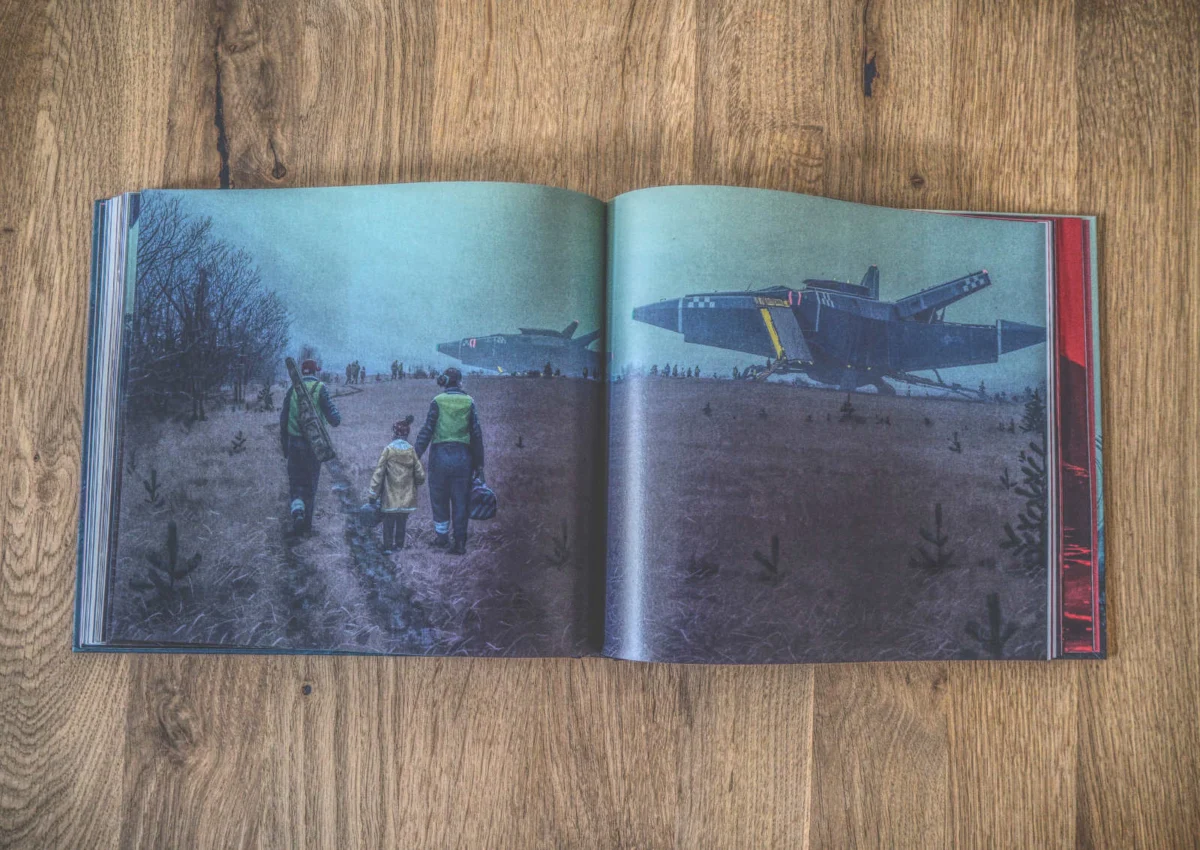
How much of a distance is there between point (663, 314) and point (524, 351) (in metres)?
0.09

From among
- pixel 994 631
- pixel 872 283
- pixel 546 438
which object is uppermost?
pixel 872 283

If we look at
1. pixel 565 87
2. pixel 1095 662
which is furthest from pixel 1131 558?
pixel 565 87

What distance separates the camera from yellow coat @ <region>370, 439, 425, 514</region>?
1.58ft

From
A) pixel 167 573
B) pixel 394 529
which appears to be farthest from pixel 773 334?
pixel 167 573

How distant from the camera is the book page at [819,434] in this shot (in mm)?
478

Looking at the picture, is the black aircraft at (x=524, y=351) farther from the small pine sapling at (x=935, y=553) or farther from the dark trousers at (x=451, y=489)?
the small pine sapling at (x=935, y=553)

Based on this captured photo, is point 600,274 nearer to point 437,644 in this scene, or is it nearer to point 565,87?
point 565,87

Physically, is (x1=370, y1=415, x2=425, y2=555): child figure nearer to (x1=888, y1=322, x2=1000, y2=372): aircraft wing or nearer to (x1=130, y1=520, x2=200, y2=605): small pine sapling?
(x1=130, y1=520, x2=200, y2=605): small pine sapling

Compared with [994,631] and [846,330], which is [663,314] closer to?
[846,330]

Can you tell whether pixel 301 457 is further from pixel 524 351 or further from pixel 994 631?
pixel 994 631

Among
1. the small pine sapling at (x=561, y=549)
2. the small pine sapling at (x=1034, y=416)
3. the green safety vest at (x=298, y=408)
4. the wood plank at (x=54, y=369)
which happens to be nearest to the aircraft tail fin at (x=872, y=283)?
the small pine sapling at (x=1034, y=416)

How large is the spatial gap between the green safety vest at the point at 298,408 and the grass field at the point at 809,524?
0.18 m

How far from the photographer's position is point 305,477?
49cm

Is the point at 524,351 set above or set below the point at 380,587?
above
